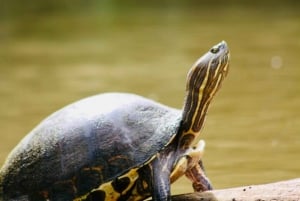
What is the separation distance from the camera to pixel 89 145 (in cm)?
279

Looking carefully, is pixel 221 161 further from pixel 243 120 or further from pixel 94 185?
pixel 94 185

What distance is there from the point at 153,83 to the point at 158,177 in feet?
12.6

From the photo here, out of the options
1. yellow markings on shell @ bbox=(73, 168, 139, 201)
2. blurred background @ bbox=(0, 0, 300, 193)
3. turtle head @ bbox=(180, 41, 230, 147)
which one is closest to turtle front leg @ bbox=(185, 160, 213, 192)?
turtle head @ bbox=(180, 41, 230, 147)

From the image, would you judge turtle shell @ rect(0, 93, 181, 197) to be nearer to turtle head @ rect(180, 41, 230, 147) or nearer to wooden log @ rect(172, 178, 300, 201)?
turtle head @ rect(180, 41, 230, 147)

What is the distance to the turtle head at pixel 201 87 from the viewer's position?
2873 mm

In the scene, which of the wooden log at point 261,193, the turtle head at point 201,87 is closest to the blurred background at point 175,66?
the turtle head at point 201,87

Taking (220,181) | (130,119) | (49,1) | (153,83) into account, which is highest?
(49,1)

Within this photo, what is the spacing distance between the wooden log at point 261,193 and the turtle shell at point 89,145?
22 centimetres

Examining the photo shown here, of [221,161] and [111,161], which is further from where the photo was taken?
[221,161]

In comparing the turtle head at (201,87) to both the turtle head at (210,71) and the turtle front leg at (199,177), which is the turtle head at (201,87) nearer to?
the turtle head at (210,71)

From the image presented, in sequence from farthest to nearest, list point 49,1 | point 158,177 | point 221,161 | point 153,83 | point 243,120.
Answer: point 49,1, point 153,83, point 243,120, point 221,161, point 158,177

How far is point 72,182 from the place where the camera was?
2.75m

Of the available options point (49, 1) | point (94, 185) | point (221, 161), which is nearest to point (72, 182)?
point (94, 185)

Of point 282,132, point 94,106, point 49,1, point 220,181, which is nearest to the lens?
point 94,106
